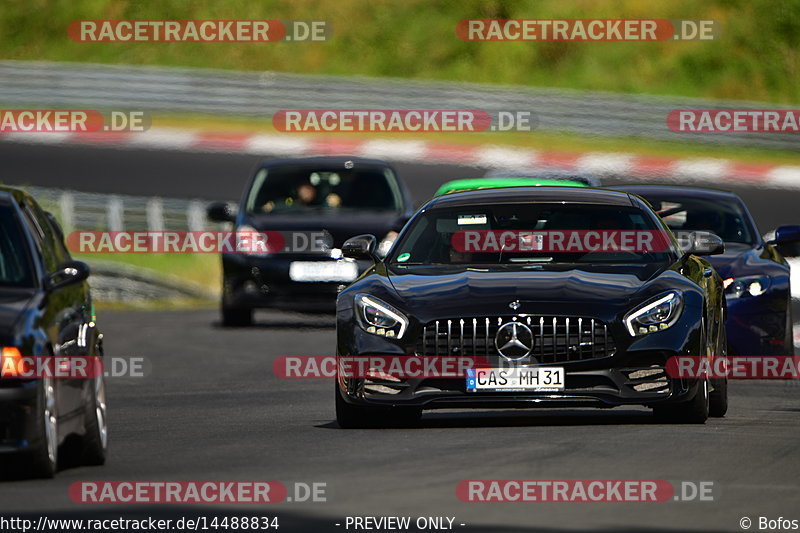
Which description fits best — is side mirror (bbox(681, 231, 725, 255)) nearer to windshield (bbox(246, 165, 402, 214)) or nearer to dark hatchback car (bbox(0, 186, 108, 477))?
dark hatchback car (bbox(0, 186, 108, 477))

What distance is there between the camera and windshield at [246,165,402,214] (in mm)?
22141

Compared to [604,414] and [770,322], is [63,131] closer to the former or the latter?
[770,322]

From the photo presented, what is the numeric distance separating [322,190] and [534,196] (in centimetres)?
967

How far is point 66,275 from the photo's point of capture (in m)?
9.96

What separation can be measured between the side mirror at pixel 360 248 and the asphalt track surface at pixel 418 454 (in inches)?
39.7

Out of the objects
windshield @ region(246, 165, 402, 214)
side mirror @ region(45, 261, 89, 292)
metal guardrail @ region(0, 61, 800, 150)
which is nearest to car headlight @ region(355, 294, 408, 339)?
side mirror @ region(45, 261, 89, 292)

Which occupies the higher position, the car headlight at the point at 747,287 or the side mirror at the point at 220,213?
the side mirror at the point at 220,213

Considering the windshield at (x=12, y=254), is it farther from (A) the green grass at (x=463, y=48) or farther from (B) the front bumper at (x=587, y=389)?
(A) the green grass at (x=463, y=48)

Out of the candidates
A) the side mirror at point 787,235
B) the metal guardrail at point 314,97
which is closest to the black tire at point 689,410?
the side mirror at point 787,235

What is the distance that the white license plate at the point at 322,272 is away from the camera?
21156 mm

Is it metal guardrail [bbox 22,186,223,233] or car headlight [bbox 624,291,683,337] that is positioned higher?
metal guardrail [bbox 22,186,223,233]

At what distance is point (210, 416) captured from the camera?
43.1ft

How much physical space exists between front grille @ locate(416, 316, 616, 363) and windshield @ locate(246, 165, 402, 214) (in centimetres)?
1069

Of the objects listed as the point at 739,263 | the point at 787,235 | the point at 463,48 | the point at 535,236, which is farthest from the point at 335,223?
the point at 463,48
